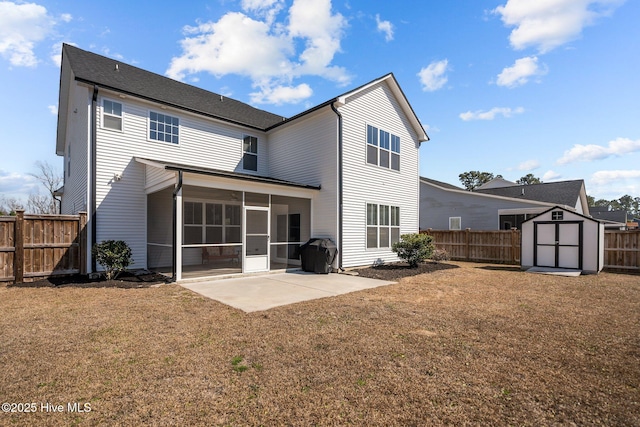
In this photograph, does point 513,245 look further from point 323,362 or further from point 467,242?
point 323,362

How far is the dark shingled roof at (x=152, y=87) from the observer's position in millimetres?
10305

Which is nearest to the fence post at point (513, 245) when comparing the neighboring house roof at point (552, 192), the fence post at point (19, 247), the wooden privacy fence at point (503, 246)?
the wooden privacy fence at point (503, 246)

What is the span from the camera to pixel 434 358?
3764mm

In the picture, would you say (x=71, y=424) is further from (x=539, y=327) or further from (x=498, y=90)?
(x=498, y=90)

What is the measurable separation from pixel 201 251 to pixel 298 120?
6.72 m

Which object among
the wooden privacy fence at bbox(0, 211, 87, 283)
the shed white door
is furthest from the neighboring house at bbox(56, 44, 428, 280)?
the shed white door

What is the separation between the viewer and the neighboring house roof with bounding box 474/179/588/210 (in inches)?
792

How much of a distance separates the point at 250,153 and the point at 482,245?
12183 millimetres

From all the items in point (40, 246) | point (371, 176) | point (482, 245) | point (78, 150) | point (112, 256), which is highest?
point (78, 150)

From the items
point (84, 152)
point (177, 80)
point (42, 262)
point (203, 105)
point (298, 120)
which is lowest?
point (42, 262)

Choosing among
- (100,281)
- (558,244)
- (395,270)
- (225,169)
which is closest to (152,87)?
(225,169)

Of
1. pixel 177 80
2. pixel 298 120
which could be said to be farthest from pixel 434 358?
pixel 177 80

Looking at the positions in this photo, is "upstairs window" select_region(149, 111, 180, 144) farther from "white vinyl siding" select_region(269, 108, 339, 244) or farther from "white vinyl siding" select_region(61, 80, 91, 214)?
"white vinyl siding" select_region(269, 108, 339, 244)

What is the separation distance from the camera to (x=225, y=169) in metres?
12.9
